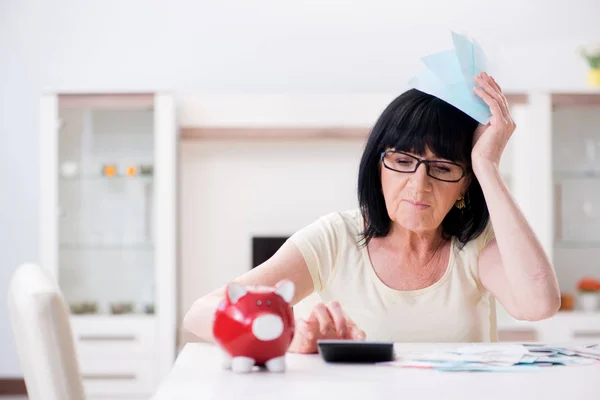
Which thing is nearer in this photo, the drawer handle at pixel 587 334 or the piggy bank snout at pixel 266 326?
the piggy bank snout at pixel 266 326

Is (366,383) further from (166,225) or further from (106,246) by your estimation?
(106,246)

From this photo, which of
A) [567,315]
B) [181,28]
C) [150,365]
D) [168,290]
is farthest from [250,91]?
[567,315]

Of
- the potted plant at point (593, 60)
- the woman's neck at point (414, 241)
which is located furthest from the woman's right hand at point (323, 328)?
the potted plant at point (593, 60)

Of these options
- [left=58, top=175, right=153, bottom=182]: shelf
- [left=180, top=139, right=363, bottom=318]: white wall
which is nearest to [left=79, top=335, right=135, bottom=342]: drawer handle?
[left=180, top=139, right=363, bottom=318]: white wall

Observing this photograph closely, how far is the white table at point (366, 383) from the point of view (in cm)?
107

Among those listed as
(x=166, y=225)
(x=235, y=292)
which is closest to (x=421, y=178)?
(x=235, y=292)

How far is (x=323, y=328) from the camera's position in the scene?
137cm

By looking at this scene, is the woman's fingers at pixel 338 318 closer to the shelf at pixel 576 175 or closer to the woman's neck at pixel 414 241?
the woman's neck at pixel 414 241

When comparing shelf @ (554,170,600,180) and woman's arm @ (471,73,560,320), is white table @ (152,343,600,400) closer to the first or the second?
woman's arm @ (471,73,560,320)

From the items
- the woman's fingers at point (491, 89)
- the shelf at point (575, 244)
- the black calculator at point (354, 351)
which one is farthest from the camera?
the shelf at point (575, 244)

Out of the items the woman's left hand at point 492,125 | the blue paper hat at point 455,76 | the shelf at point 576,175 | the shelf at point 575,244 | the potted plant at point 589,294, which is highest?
the blue paper hat at point 455,76

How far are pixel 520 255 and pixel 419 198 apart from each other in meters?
0.21

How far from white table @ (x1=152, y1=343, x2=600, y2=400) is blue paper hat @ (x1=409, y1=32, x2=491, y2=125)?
20.7 inches

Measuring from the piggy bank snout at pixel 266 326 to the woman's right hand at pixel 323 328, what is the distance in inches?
7.2
